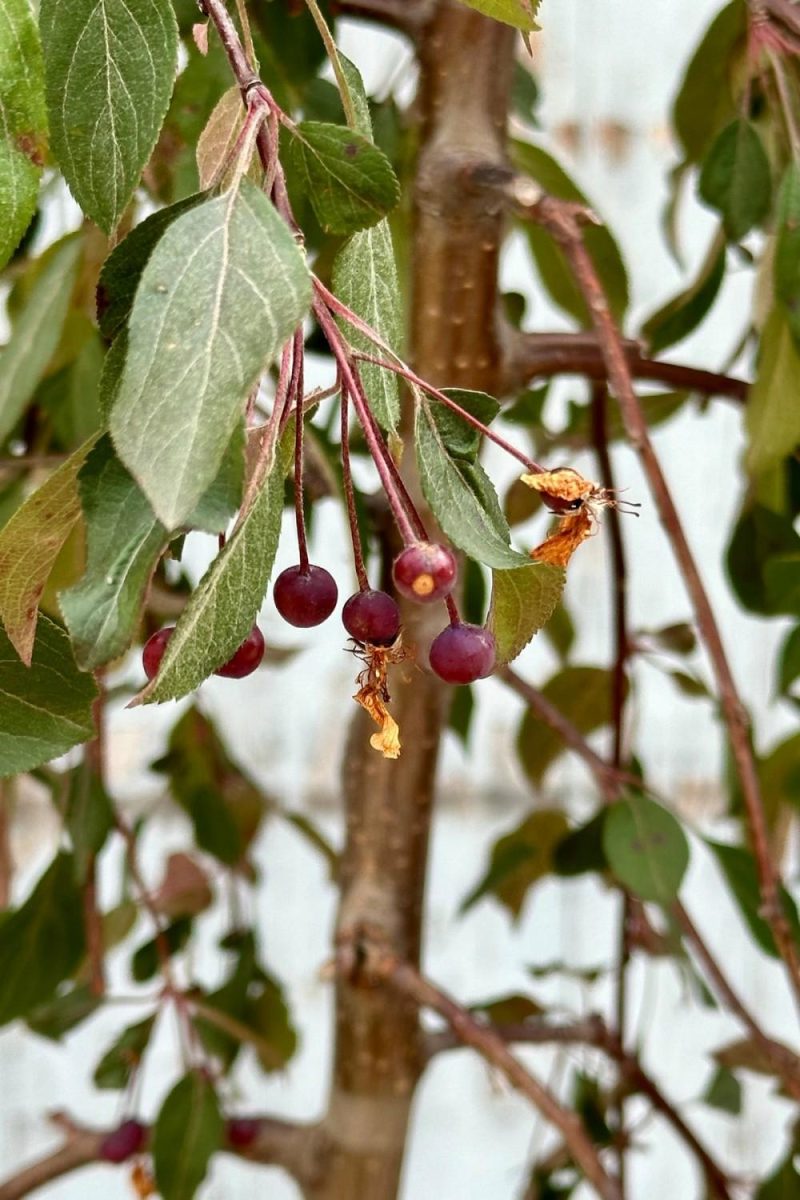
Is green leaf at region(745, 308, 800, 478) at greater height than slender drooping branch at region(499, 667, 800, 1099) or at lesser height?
greater

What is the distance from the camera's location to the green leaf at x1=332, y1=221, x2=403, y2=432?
23 centimetres

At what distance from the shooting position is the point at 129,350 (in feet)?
0.57

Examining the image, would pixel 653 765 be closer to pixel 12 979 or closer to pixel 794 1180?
pixel 794 1180

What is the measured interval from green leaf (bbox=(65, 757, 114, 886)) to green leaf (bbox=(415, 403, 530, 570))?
1.19ft

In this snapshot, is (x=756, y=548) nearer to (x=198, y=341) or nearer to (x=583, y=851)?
Answer: (x=583, y=851)

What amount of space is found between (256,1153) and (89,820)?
0.63 feet

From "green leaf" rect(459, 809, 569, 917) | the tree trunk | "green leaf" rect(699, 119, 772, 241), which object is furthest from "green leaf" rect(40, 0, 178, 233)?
"green leaf" rect(459, 809, 569, 917)

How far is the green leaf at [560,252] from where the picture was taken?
→ 0.55 m

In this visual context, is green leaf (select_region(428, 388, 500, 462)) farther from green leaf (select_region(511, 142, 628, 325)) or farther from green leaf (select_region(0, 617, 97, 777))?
green leaf (select_region(511, 142, 628, 325))

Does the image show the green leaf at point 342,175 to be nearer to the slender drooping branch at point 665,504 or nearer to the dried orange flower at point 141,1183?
the slender drooping branch at point 665,504

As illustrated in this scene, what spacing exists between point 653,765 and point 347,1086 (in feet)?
1.93

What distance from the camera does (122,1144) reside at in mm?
608

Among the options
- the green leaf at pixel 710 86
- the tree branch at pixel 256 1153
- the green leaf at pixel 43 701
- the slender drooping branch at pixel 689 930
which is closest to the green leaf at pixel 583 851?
the slender drooping branch at pixel 689 930

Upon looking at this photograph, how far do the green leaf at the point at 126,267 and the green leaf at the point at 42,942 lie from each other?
0.42m
